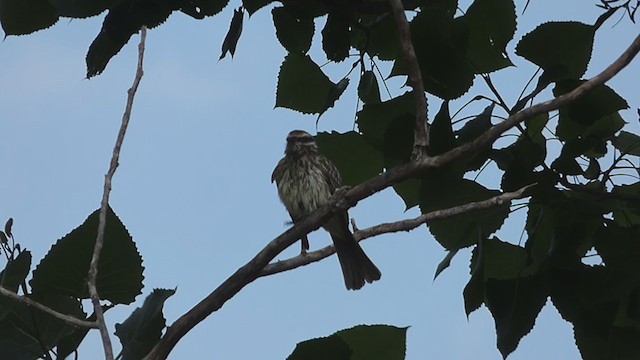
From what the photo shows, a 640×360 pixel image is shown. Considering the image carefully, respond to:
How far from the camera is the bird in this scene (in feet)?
25.7

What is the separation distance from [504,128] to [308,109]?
3.57 feet

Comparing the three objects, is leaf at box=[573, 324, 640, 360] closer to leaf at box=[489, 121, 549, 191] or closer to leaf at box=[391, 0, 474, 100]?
leaf at box=[489, 121, 549, 191]

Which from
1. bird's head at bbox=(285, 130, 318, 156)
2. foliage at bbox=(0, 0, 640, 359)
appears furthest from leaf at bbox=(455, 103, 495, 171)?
bird's head at bbox=(285, 130, 318, 156)

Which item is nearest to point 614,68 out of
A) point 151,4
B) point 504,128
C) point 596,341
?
point 504,128

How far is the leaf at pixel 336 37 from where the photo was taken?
379 centimetres

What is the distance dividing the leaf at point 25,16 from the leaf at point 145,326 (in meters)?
1.01

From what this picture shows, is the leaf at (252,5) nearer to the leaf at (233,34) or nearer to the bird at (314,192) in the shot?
the leaf at (233,34)

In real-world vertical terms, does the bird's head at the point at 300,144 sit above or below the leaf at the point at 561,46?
above

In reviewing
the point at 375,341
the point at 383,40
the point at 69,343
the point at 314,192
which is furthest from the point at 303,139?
the point at 375,341

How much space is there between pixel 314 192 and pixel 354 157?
426 centimetres

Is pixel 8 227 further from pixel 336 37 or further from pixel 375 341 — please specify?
pixel 336 37

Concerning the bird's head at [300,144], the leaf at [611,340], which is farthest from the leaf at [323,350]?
the bird's head at [300,144]

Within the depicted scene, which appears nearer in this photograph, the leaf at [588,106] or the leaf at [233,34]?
the leaf at [588,106]

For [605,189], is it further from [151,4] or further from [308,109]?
[151,4]
